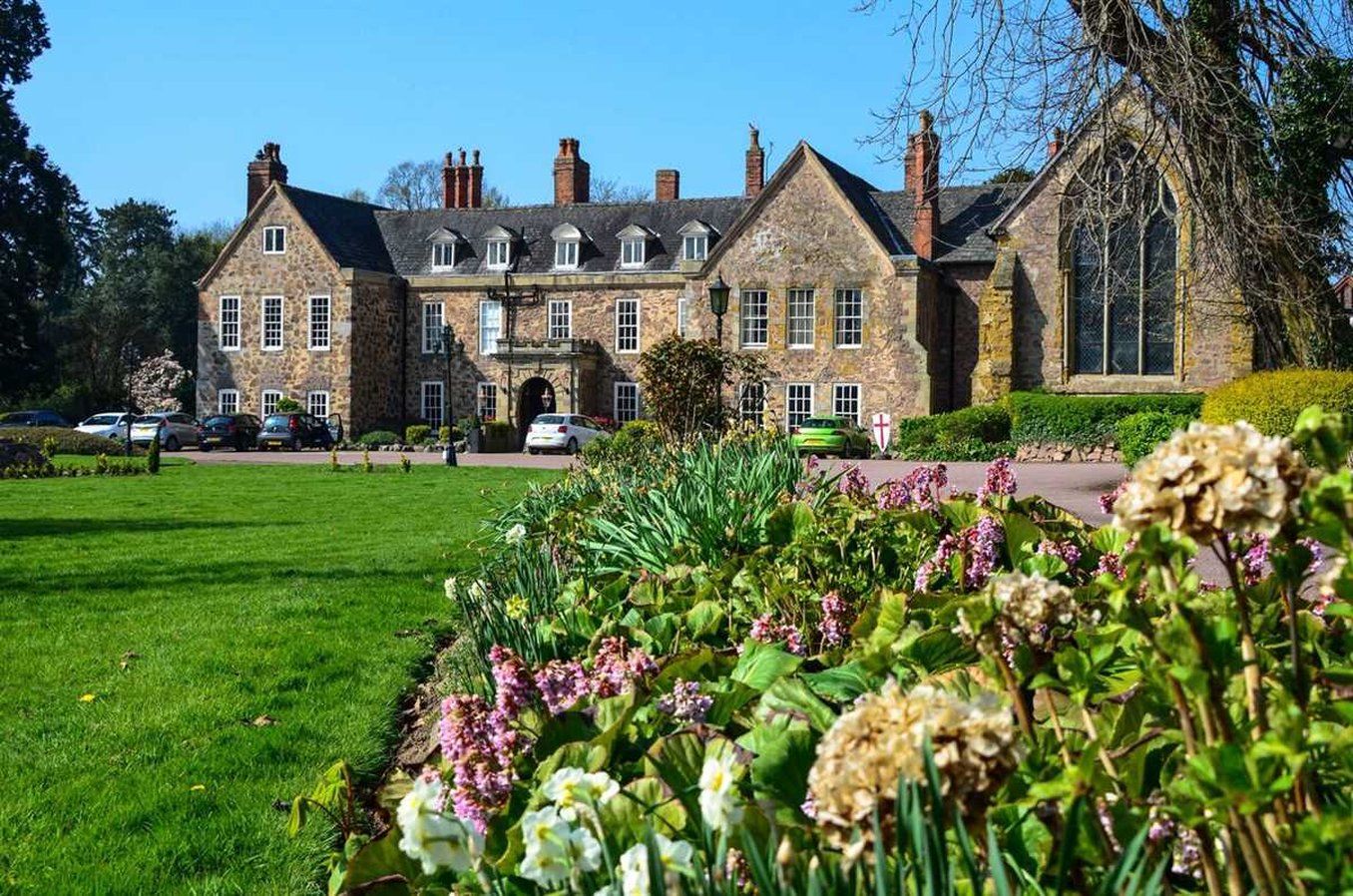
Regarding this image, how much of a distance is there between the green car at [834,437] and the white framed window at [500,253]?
14842 mm

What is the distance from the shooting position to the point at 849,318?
37.3 meters

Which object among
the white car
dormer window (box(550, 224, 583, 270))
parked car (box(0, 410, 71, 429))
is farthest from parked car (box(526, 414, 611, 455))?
parked car (box(0, 410, 71, 429))

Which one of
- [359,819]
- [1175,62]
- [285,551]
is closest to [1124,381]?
[1175,62]

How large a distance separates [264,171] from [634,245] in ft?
47.7

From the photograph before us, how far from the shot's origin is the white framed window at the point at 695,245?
4172 cm

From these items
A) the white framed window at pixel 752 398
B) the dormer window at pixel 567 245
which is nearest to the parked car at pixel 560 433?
the dormer window at pixel 567 245

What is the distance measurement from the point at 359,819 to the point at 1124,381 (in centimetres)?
2931

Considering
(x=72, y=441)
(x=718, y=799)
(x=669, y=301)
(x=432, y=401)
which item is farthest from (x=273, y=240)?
(x=718, y=799)

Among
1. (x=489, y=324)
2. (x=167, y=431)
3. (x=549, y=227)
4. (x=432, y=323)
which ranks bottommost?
(x=167, y=431)

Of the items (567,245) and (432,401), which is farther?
(432,401)

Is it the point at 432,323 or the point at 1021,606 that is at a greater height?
the point at 432,323

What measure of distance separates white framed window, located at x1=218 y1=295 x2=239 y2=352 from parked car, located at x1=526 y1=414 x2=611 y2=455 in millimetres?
14187

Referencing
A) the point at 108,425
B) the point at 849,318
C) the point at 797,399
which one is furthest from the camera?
the point at 108,425

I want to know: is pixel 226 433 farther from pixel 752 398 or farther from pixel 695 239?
pixel 752 398
